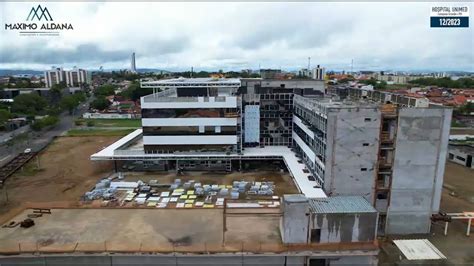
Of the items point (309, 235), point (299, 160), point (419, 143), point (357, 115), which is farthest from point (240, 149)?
point (309, 235)

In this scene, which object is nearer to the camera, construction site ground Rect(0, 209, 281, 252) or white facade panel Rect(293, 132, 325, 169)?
construction site ground Rect(0, 209, 281, 252)

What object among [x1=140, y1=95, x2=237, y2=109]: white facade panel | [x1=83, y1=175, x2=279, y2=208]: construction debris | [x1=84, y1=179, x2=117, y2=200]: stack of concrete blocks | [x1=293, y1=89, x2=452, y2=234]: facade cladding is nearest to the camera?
[x1=293, y1=89, x2=452, y2=234]: facade cladding

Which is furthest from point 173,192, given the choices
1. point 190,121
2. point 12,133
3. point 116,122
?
point 116,122

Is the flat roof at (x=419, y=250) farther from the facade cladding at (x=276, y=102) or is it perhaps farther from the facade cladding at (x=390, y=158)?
the facade cladding at (x=276, y=102)

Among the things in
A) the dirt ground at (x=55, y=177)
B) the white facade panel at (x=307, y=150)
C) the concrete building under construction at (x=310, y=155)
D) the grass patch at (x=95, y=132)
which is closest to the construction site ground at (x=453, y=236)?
the concrete building under construction at (x=310, y=155)

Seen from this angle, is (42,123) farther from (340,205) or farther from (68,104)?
(340,205)

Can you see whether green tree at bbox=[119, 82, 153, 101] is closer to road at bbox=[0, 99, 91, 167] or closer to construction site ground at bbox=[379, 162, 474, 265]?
road at bbox=[0, 99, 91, 167]

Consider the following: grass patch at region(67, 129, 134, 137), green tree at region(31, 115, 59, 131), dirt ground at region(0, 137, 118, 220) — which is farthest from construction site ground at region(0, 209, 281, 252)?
green tree at region(31, 115, 59, 131)
